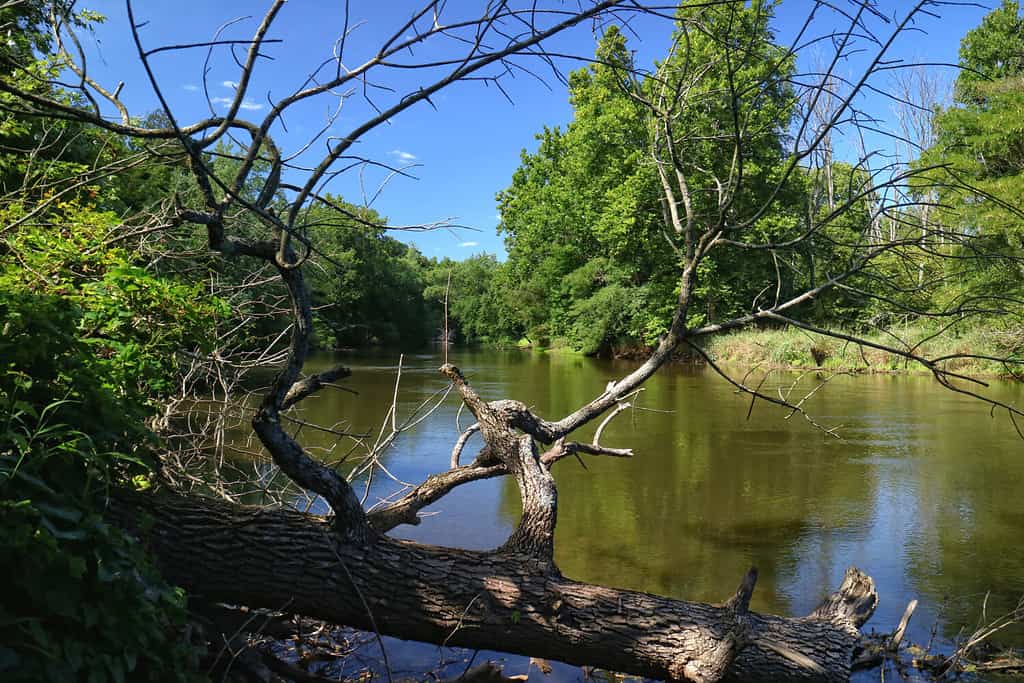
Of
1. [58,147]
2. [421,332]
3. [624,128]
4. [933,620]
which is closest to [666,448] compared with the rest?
[933,620]

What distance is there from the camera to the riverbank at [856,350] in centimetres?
1653

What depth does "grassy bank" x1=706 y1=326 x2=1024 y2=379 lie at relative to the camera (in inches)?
→ 652

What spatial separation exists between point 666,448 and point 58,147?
9785 mm

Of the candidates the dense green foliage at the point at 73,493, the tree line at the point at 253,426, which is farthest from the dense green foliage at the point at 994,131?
the dense green foliage at the point at 73,493

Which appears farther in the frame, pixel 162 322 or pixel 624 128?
pixel 624 128

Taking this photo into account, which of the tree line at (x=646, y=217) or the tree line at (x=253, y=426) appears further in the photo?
the tree line at (x=646, y=217)

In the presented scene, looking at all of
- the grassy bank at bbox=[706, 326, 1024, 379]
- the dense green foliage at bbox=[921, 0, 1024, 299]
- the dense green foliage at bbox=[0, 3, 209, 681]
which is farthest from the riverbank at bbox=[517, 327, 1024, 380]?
the dense green foliage at bbox=[0, 3, 209, 681]

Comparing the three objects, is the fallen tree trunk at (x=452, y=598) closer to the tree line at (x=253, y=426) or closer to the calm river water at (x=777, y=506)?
the tree line at (x=253, y=426)

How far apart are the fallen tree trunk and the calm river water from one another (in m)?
0.75

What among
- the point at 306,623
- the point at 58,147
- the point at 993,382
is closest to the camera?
the point at 306,623

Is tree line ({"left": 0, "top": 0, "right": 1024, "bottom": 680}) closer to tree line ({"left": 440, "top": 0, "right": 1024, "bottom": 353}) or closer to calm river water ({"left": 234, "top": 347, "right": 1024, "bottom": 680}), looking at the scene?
calm river water ({"left": 234, "top": 347, "right": 1024, "bottom": 680})

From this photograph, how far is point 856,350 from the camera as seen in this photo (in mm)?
18406

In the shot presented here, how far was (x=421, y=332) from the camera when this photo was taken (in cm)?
4269

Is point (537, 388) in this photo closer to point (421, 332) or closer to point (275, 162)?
point (275, 162)
